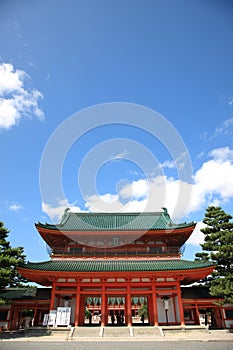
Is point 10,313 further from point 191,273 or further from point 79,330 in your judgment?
point 191,273

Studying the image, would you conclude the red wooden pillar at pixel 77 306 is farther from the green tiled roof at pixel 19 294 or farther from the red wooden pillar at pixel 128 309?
the green tiled roof at pixel 19 294

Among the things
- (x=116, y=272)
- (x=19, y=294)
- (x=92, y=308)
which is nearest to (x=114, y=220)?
(x=116, y=272)

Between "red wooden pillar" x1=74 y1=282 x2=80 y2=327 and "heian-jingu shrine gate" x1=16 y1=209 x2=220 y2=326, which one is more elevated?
"heian-jingu shrine gate" x1=16 y1=209 x2=220 y2=326

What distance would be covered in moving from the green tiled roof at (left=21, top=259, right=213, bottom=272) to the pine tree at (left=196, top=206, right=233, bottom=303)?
2180 mm

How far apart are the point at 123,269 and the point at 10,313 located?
511 inches

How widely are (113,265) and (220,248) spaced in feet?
36.0

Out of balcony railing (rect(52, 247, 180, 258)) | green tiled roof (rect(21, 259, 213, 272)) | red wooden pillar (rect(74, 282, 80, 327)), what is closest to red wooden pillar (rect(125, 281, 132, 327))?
green tiled roof (rect(21, 259, 213, 272))

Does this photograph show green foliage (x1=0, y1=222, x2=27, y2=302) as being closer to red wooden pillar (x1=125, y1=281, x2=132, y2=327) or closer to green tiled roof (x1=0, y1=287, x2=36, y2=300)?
green tiled roof (x1=0, y1=287, x2=36, y2=300)

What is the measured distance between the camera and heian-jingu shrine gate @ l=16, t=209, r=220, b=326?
2275cm

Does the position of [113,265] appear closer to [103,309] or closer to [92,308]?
[103,309]

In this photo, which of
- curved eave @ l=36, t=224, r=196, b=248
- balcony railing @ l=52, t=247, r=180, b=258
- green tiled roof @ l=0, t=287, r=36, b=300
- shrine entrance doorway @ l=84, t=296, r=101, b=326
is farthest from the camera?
shrine entrance doorway @ l=84, t=296, r=101, b=326

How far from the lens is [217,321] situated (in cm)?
2484

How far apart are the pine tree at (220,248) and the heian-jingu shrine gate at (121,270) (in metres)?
1.79

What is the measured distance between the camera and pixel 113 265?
79.6 ft
